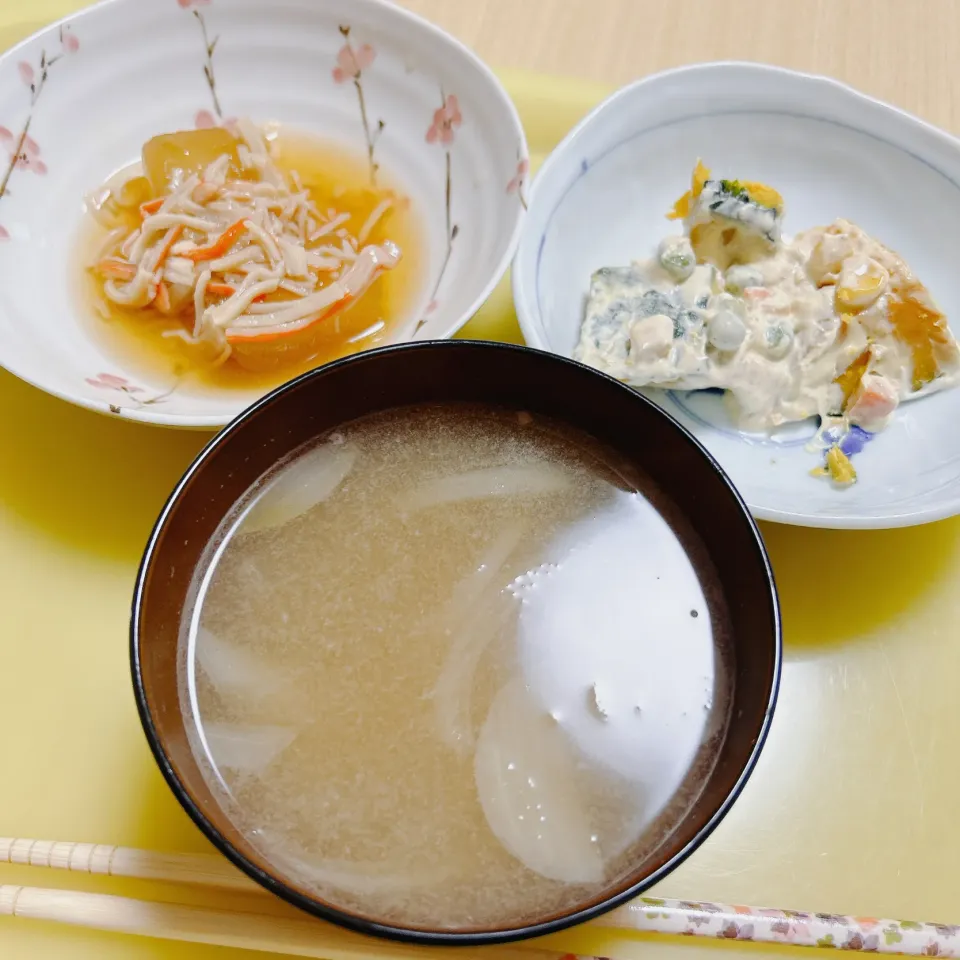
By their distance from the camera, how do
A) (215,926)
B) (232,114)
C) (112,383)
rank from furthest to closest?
(232,114), (112,383), (215,926)

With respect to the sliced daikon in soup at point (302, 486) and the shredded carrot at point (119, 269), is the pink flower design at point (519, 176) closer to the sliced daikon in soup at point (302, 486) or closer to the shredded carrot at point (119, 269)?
the sliced daikon in soup at point (302, 486)

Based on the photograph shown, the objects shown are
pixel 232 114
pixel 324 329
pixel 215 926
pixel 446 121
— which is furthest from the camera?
pixel 232 114

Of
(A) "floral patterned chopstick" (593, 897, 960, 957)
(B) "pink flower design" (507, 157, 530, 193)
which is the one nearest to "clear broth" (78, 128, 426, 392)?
(B) "pink flower design" (507, 157, 530, 193)

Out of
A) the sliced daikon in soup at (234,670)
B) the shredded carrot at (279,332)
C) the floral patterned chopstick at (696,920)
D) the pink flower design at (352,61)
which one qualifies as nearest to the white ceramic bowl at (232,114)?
the pink flower design at (352,61)

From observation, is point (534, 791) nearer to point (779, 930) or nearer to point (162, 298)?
point (779, 930)

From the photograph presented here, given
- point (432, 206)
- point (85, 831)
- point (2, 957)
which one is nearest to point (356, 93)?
point (432, 206)

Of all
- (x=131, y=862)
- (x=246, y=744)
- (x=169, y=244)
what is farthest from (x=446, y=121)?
(x=131, y=862)

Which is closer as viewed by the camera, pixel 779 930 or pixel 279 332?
pixel 779 930
